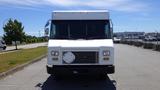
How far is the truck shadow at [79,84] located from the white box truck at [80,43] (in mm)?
452

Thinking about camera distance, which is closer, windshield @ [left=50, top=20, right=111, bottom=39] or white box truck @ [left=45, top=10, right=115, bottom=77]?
white box truck @ [left=45, top=10, right=115, bottom=77]

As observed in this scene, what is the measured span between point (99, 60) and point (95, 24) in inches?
72.9

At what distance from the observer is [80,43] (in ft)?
47.3

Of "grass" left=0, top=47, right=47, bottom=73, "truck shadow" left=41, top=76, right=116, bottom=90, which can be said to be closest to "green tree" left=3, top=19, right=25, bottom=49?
"grass" left=0, top=47, right=47, bottom=73

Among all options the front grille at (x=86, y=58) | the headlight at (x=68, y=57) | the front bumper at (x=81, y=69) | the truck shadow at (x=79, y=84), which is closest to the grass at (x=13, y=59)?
the truck shadow at (x=79, y=84)

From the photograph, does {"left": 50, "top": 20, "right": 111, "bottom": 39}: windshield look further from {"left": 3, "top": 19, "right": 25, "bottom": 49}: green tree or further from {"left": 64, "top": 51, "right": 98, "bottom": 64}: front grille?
{"left": 3, "top": 19, "right": 25, "bottom": 49}: green tree

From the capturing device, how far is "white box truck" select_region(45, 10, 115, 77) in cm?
1398

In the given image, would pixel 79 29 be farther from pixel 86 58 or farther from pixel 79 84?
pixel 79 84

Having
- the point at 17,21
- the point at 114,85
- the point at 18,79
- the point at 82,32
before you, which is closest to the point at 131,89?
the point at 114,85

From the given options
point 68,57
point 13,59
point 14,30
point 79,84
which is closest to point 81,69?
point 68,57

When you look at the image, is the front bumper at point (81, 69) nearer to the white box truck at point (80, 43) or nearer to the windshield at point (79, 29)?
Answer: the white box truck at point (80, 43)

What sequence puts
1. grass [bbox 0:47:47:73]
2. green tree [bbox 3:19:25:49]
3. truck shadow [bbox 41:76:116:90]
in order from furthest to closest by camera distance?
1. green tree [bbox 3:19:25:49]
2. grass [bbox 0:47:47:73]
3. truck shadow [bbox 41:76:116:90]

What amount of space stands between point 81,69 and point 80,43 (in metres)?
1.02

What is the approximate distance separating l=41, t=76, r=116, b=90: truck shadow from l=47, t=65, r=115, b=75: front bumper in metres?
0.48
